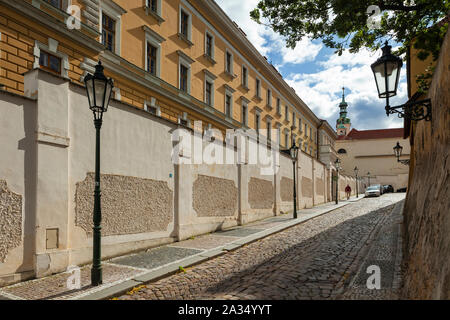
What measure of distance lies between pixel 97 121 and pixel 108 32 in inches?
391

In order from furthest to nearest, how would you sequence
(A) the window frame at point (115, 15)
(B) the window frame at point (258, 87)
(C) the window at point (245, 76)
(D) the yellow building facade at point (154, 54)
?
(B) the window frame at point (258, 87) < (C) the window at point (245, 76) < (A) the window frame at point (115, 15) < (D) the yellow building facade at point (154, 54)

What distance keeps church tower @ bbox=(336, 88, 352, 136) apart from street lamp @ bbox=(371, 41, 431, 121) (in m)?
77.3

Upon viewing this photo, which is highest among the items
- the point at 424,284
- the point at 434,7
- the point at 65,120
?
the point at 434,7

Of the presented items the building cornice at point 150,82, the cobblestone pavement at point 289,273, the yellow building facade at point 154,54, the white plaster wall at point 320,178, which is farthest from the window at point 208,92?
the cobblestone pavement at point 289,273

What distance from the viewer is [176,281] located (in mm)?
5551

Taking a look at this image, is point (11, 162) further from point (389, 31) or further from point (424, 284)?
point (389, 31)

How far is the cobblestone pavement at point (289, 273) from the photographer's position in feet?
15.5

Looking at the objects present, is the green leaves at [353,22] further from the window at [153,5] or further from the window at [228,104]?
the window at [228,104]

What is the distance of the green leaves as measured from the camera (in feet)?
23.2

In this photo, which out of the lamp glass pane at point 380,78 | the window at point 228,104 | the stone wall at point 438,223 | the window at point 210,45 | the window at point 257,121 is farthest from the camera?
the window at point 257,121

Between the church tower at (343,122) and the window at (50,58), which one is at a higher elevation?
the church tower at (343,122)

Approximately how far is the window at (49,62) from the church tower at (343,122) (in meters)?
76.4
